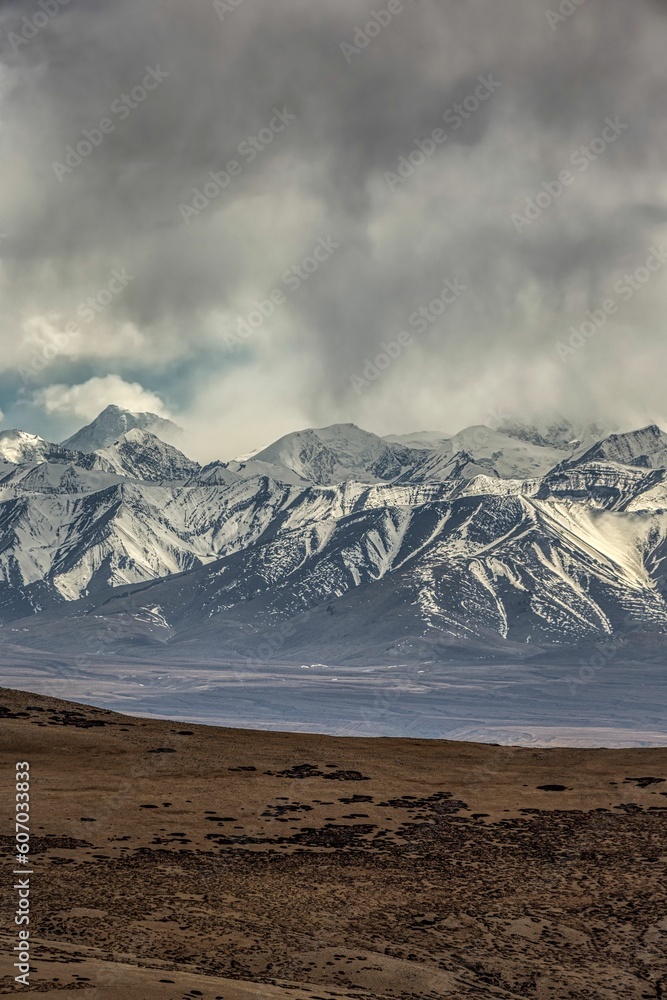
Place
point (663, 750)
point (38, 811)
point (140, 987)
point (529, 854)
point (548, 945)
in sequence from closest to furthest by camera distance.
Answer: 1. point (140, 987)
2. point (548, 945)
3. point (529, 854)
4. point (38, 811)
5. point (663, 750)

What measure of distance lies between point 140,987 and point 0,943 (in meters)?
7.32

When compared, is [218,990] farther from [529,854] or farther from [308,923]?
[529,854]

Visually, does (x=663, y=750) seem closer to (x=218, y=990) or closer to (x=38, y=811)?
(x=38, y=811)

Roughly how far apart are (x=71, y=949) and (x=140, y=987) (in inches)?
280

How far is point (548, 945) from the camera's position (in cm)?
4959

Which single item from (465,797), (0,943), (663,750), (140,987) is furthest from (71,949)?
(663,750)

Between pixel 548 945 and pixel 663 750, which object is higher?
pixel 663 750

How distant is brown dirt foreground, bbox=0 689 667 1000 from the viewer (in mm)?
44656

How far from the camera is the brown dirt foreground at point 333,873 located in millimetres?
44656

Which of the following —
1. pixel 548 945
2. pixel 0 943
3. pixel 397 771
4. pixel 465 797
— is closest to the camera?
pixel 0 943

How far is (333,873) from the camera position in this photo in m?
58.0

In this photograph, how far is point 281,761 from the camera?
86562 millimetres

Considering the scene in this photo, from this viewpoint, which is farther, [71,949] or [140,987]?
[71,949]

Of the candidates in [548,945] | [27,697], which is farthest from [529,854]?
[27,697]
